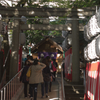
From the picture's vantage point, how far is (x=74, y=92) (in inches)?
380

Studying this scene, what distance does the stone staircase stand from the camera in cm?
952

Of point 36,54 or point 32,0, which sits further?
point 36,54

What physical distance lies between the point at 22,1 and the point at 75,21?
325 cm

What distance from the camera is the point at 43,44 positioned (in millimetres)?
17125

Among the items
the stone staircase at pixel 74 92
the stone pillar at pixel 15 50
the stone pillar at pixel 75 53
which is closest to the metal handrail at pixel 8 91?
the stone pillar at pixel 15 50

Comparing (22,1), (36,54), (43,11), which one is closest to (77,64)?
(43,11)

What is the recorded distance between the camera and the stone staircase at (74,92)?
9.52 metres

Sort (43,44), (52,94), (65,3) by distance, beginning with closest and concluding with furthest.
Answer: (52,94)
(65,3)
(43,44)

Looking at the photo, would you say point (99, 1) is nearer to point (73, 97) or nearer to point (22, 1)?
point (22, 1)

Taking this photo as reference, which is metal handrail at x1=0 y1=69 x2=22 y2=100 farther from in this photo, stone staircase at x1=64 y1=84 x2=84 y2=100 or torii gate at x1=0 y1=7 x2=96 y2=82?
stone staircase at x1=64 y1=84 x2=84 y2=100

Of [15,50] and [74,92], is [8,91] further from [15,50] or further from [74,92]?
[74,92]

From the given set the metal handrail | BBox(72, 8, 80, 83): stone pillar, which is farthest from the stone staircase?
the metal handrail

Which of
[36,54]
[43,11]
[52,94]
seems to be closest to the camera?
[52,94]

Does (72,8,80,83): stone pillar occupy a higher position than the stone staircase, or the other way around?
(72,8,80,83): stone pillar
